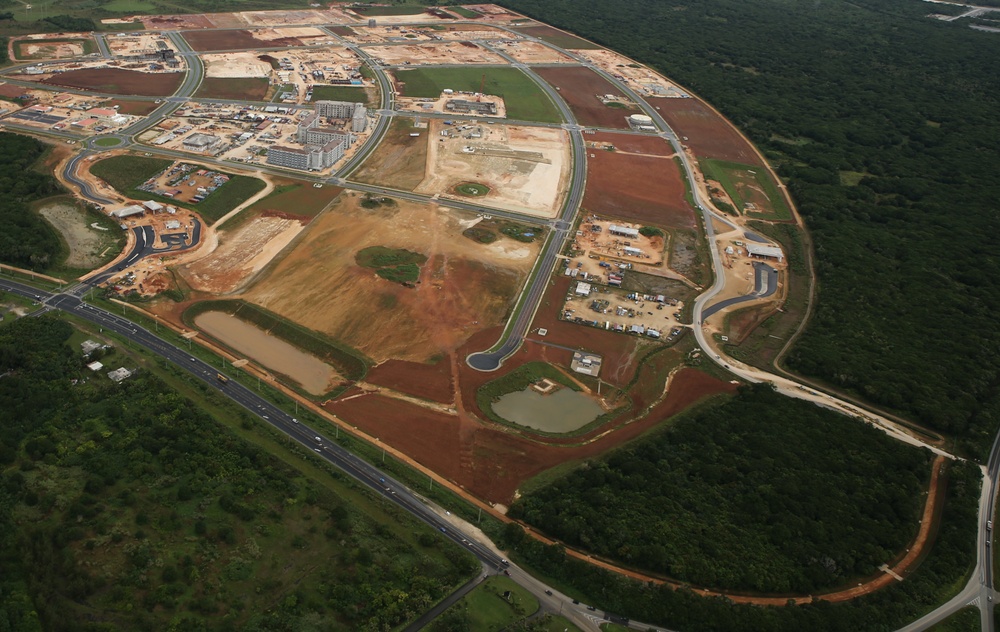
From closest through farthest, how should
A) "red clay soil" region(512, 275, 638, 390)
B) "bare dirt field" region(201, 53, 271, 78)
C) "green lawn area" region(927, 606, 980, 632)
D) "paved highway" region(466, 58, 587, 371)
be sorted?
1. "green lawn area" region(927, 606, 980, 632)
2. "red clay soil" region(512, 275, 638, 390)
3. "paved highway" region(466, 58, 587, 371)
4. "bare dirt field" region(201, 53, 271, 78)

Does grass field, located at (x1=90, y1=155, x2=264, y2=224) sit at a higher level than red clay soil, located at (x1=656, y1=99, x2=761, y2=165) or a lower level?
lower

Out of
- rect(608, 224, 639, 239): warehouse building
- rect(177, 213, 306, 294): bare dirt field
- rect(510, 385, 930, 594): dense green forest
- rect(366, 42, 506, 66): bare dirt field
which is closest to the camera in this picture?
rect(510, 385, 930, 594): dense green forest

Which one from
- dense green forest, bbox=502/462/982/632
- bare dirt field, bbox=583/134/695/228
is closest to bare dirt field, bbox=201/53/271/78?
bare dirt field, bbox=583/134/695/228

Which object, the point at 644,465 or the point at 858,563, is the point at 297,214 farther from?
the point at 858,563

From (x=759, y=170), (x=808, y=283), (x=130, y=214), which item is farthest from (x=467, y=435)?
(x=759, y=170)

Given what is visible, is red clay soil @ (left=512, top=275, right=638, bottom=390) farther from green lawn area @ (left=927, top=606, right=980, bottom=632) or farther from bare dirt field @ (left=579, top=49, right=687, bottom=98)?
bare dirt field @ (left=579, top=49, right=687, bottom=98)

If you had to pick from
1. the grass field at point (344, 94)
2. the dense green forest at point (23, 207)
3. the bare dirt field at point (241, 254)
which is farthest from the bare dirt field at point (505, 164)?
the dense green forest at point (23, 207)

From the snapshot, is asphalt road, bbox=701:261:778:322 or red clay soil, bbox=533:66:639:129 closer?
asphalt road, bbox=701:261:778:322
